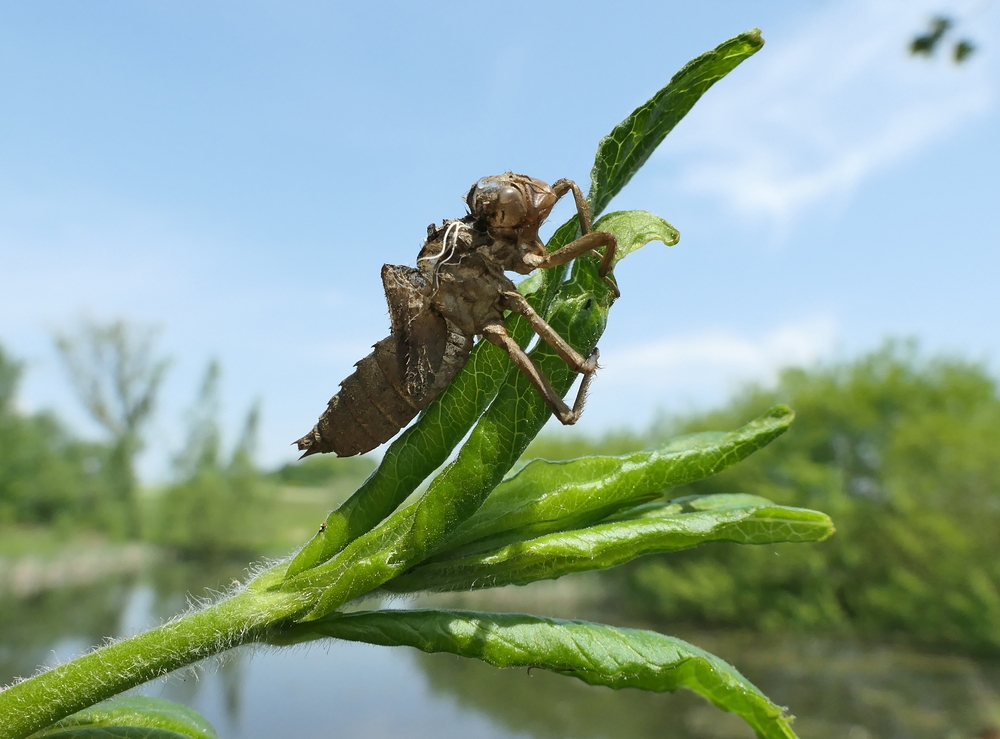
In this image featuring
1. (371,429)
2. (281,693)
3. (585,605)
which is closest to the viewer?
(371,429)

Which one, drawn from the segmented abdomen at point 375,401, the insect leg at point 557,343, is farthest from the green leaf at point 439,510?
the segmented abdomen at point 375,401

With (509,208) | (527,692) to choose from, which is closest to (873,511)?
(527,692)

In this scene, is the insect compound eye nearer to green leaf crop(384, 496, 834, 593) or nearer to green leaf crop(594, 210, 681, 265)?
green leaf crop(594, 210, 681, 265)

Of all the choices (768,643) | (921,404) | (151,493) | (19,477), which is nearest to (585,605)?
(768,643)

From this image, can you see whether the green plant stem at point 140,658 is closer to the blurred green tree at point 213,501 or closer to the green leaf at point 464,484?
the green leaf at point 464,484

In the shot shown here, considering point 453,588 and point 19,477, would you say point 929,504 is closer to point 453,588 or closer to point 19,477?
point 453,588

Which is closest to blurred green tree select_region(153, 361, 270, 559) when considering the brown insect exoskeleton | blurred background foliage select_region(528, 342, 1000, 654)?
blurred background foliage select_region(528, 342, 1000, 654)

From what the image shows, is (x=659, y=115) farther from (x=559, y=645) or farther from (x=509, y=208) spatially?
(x=559, y=645)
